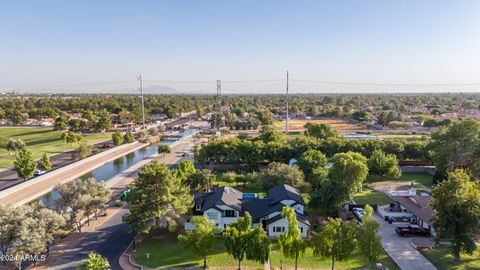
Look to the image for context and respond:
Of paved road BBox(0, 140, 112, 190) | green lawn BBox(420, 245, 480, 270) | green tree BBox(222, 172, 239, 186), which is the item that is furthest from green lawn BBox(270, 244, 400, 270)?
paved road BBox(0, 140, 112, 190)

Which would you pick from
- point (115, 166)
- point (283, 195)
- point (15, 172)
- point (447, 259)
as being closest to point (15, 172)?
point (15, 172)

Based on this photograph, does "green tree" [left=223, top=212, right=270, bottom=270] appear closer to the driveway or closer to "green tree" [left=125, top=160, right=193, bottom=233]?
"green tree" [left=125, top=160, right=193, bottom=233]

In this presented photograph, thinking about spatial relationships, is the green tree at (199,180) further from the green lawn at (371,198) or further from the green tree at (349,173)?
the green lawn at (371,198)

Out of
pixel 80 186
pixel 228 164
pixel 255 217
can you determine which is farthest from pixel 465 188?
pixel 228 164

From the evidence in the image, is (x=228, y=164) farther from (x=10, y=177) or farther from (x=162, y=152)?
(x=10, y=177)

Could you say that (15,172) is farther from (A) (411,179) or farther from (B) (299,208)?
(A) (411,179)

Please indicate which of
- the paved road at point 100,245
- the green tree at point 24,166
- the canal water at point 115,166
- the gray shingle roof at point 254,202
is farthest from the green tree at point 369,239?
the green tree at point 24,166

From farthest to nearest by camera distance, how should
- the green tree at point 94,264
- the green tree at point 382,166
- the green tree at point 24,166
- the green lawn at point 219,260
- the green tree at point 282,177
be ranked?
the green tree at point 382,166 → the green tree at point 24,166 → the green tree at point 282,177 → the green lawn at point 219,260 → the green tree at point 94,264
